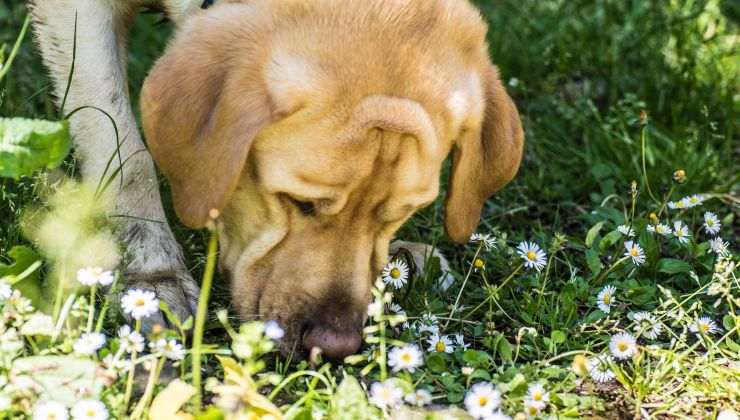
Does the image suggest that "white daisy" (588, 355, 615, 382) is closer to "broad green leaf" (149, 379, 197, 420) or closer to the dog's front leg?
"broad green leaf" (149, 379, 197, 420)

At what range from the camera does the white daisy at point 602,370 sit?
10.5 feet

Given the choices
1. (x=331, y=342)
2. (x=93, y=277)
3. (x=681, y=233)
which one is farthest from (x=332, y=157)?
(x=681, y=233)

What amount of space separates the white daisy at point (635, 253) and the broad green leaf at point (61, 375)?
6.62 feet

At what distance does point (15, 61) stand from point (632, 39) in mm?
3321

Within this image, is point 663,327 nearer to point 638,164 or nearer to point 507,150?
point 507,150

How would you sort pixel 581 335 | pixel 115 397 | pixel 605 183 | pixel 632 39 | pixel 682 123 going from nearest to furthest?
1. pixel 115 397
2. pixel 581 335
3. pixel 605 183
4. pixel 682 123
5. pixel 632 39

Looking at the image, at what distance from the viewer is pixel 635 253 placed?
392 cm

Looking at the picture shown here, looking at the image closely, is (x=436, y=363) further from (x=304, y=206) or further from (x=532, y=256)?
(x=532, y=256)

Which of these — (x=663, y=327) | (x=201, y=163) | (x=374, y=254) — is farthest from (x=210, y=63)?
(x=663, y=327)

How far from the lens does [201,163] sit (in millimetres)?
3234

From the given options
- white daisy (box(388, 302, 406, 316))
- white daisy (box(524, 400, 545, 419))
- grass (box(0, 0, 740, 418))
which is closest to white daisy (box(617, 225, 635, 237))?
grass (box(0, 0, 740, 418))

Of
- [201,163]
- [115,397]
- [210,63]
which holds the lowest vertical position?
[115,397]

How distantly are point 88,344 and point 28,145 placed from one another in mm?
607

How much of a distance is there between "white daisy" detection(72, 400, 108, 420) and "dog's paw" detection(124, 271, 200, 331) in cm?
84
